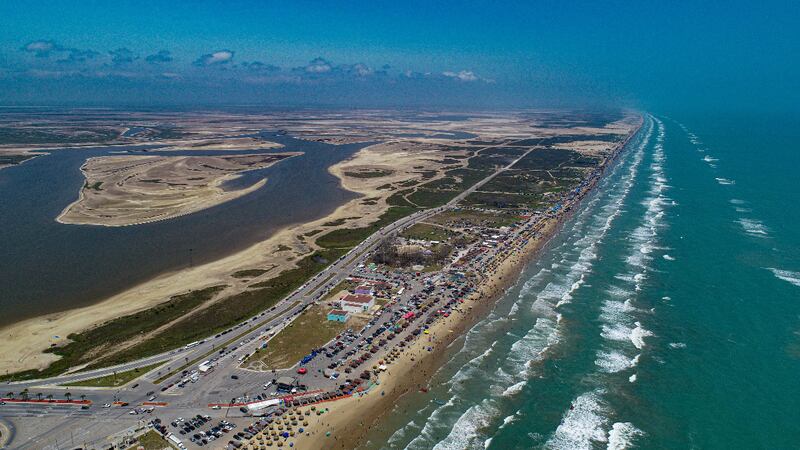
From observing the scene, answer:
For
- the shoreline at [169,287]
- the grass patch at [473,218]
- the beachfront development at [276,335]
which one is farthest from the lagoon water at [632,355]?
the shoreline at [169,287]

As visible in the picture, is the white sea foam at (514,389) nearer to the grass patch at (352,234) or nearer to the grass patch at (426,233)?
the grass patch at (426,233)

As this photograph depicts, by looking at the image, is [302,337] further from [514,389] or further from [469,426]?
[514,389]

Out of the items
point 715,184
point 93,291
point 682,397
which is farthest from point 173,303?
point 715,184

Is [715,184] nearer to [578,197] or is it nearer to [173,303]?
[578,197]

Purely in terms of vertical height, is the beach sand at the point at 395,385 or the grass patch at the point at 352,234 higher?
the grass patch at the point at 352,234

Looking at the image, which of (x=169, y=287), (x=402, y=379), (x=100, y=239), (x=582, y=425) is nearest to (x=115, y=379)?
(x=169, y=287)

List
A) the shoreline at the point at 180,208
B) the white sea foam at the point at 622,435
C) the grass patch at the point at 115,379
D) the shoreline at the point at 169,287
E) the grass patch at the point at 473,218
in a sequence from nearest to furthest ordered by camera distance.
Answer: the white sea foam at the point at 622,435
the grass patch at the point at 115,379
the shoreline at the point at 169,287
the grass patch at the point at 473,218
the shoreline at the point at 180,208

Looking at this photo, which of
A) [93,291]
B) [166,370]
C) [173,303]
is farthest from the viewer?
[93,291]
